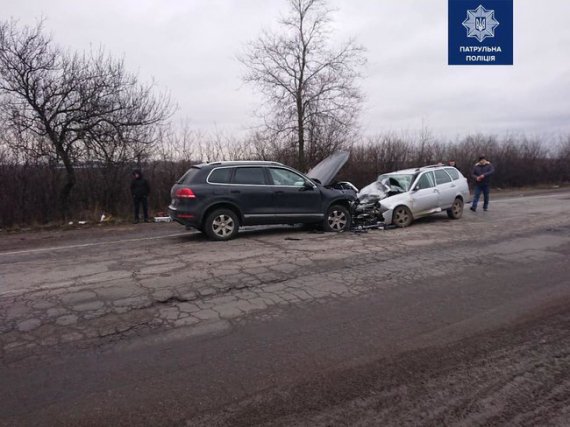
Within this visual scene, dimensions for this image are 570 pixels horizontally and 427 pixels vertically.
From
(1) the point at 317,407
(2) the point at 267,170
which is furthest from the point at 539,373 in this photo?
(2) the point at 267,170

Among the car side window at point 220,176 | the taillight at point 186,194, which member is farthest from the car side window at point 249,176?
the taillight at point 186,194

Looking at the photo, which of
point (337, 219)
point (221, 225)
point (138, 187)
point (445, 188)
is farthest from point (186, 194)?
point (445, 188)

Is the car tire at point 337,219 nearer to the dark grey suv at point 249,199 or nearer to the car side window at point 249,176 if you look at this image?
the dark grey suv at point 249,199

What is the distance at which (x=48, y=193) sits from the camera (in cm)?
1433

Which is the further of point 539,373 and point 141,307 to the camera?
point 141,307

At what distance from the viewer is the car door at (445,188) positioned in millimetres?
11919

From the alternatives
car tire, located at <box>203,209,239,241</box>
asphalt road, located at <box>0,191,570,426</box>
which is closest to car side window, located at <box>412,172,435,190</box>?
asphalt road, located at <box>0,191,570,426</box>

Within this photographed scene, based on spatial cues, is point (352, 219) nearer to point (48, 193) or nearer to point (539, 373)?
point (539, 373)

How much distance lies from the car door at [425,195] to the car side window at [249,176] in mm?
4465

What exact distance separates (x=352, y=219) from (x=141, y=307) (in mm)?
6850

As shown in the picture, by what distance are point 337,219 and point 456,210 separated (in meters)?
4.52

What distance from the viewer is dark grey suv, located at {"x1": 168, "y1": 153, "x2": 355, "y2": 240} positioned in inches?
354

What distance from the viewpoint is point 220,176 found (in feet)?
30.3

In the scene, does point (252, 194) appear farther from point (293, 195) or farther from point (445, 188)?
point (445, 188)
